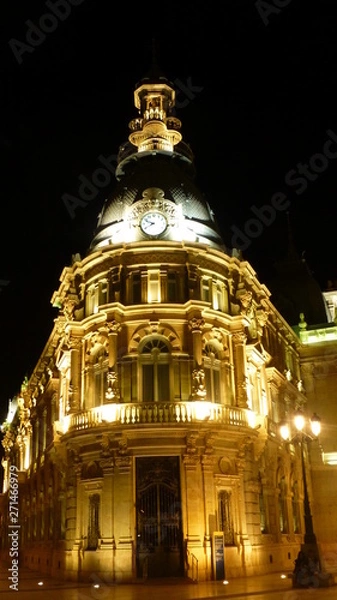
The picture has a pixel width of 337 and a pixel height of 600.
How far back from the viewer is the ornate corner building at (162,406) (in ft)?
91.4

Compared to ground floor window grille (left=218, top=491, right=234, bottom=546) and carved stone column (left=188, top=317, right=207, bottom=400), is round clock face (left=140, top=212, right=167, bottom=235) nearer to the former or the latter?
carved stone column (left=188, top=317, right=207, bottom=400)

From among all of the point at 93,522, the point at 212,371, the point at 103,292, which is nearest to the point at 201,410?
the point at 212,371

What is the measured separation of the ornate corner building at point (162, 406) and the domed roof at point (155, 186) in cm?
13

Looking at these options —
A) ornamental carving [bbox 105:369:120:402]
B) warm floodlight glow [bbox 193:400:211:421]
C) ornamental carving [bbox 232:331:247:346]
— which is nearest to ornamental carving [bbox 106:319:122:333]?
ornamental carving [bbox 105:369:120:402]

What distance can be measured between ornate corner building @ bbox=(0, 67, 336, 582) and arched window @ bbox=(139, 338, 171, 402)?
5 centimetres

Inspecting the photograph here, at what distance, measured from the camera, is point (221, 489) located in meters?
29.3

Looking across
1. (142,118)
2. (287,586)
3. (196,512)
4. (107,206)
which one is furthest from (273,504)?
(142,118)

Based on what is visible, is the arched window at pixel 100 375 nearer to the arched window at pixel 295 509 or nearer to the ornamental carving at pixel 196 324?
the ornamental carving at pixel 196 324

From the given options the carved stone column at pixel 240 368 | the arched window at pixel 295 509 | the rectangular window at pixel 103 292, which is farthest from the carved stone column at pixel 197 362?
the arched window at pixel 295 509

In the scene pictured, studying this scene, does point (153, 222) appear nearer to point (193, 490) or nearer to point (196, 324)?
point (196, 324)

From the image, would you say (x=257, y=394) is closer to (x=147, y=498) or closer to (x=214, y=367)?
(x=214, y=367)

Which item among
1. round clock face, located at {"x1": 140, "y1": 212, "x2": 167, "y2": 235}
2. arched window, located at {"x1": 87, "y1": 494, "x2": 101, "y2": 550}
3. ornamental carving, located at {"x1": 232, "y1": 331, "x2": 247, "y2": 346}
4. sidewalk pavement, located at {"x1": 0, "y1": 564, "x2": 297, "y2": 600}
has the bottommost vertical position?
sidewalk pavement, located at {"x1": 0, "y1": 564, "x2": 297, "y2": 600}

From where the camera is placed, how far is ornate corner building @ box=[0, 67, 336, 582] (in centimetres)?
2786

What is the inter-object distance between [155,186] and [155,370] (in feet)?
36.6
